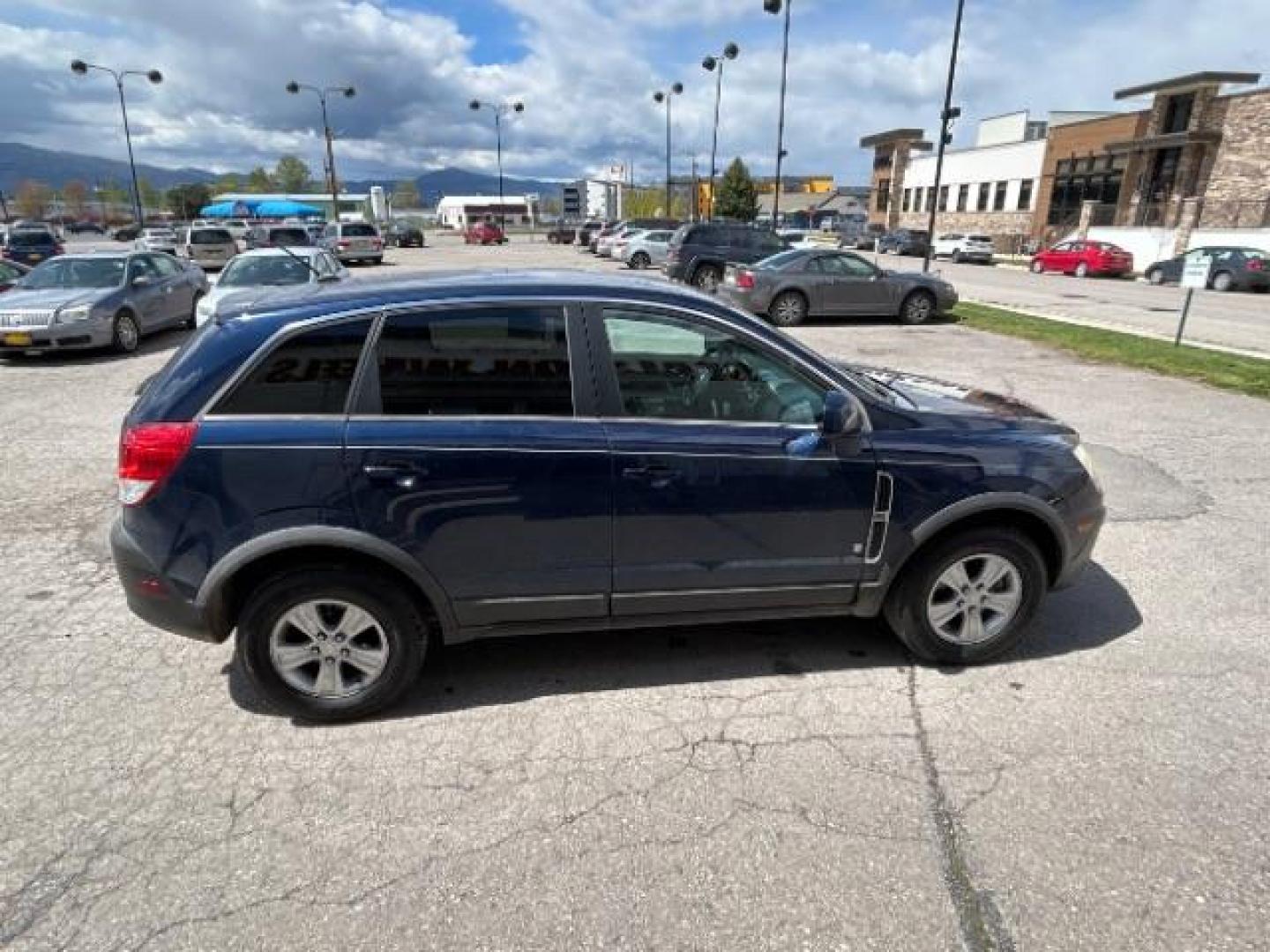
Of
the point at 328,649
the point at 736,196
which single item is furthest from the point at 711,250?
the point at 736,196

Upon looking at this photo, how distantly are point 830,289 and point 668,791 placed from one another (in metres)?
13.4

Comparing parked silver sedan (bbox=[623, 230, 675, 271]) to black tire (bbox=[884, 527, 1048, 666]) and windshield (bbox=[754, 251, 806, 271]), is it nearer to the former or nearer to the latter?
windshield (bbox=[754, 251, 806, 271])

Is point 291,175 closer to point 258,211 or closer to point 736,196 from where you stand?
point 258,211

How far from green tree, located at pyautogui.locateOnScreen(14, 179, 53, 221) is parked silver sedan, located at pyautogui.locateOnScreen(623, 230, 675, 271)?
107060 mm

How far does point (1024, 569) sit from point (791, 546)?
113 centimetres

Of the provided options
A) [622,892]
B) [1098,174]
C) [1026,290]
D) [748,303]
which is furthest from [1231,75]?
[622,892]

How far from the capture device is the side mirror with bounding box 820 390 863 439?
2850 millimetres

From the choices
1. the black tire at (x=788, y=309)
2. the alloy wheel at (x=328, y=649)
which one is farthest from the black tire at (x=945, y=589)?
the black tire at (x=788, y=309)

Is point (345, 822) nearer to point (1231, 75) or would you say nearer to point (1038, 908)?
point (1038, 908)

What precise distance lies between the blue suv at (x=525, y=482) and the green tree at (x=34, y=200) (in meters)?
125

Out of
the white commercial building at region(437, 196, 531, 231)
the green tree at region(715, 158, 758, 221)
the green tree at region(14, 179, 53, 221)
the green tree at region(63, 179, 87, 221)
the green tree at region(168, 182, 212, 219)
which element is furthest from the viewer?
the green tree at region(63, 179, 87, 221)

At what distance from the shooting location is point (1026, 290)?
2364 centimetres

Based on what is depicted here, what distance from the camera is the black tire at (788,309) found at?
14.5 m

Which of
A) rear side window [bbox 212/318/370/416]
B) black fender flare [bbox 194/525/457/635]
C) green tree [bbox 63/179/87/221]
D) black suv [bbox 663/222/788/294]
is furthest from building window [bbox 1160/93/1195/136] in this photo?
green tree [bbox 63/179/87/221]
